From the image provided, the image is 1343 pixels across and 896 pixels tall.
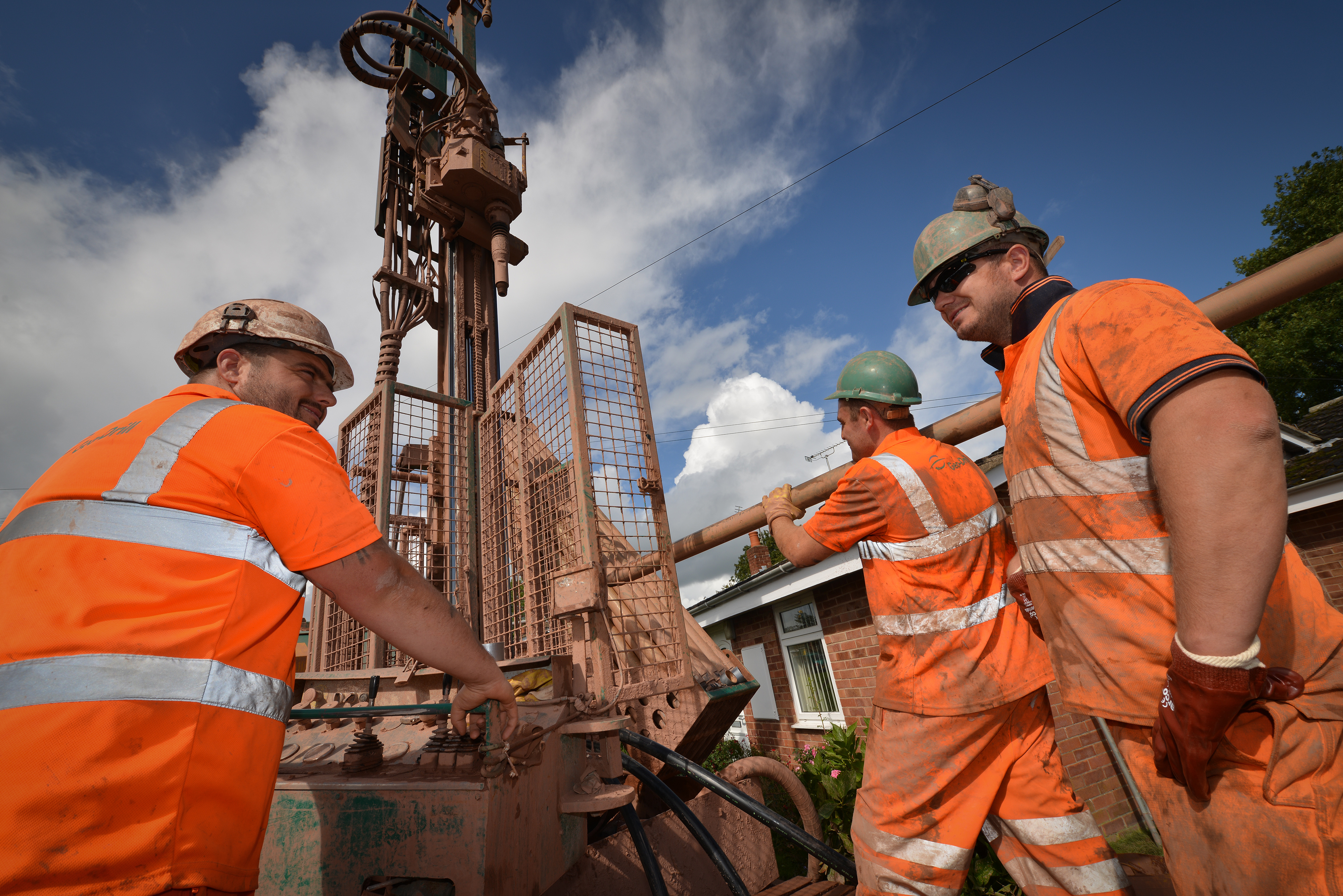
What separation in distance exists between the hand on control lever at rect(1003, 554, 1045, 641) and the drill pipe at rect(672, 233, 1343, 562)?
24.9 inches

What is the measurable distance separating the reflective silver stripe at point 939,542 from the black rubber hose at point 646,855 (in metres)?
1.48

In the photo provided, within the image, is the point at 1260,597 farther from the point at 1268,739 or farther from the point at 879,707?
the point at 879,707

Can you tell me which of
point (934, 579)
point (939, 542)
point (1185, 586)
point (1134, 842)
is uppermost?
point (939, 542)

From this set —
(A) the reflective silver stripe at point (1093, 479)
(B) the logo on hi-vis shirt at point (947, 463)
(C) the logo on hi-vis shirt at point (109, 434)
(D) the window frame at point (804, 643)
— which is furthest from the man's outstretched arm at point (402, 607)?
(D) the window frame at point (804, 643)

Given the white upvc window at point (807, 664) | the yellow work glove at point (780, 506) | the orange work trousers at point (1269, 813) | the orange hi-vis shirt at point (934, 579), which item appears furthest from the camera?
the white upvc window at point (807, 664)

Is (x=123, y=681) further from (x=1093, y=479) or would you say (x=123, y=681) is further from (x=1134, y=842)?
(x=1134, y=842)

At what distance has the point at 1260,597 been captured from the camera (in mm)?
1047

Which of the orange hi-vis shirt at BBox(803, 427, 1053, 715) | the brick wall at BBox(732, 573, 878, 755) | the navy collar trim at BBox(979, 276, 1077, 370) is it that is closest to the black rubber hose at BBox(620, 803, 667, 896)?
the orange hi-vis shirt at BBox(803, 427, 1053, 715)

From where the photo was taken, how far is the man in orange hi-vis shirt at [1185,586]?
1072 millimetres

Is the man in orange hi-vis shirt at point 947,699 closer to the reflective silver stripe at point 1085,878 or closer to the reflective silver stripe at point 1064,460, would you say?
the reflective silver stripe at point 1085,878

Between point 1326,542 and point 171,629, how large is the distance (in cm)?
970

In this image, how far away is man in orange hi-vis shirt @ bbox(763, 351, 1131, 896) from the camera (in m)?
1.96

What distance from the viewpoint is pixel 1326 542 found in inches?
255

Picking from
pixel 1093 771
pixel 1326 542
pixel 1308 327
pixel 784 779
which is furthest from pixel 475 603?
pixel 1308 327
